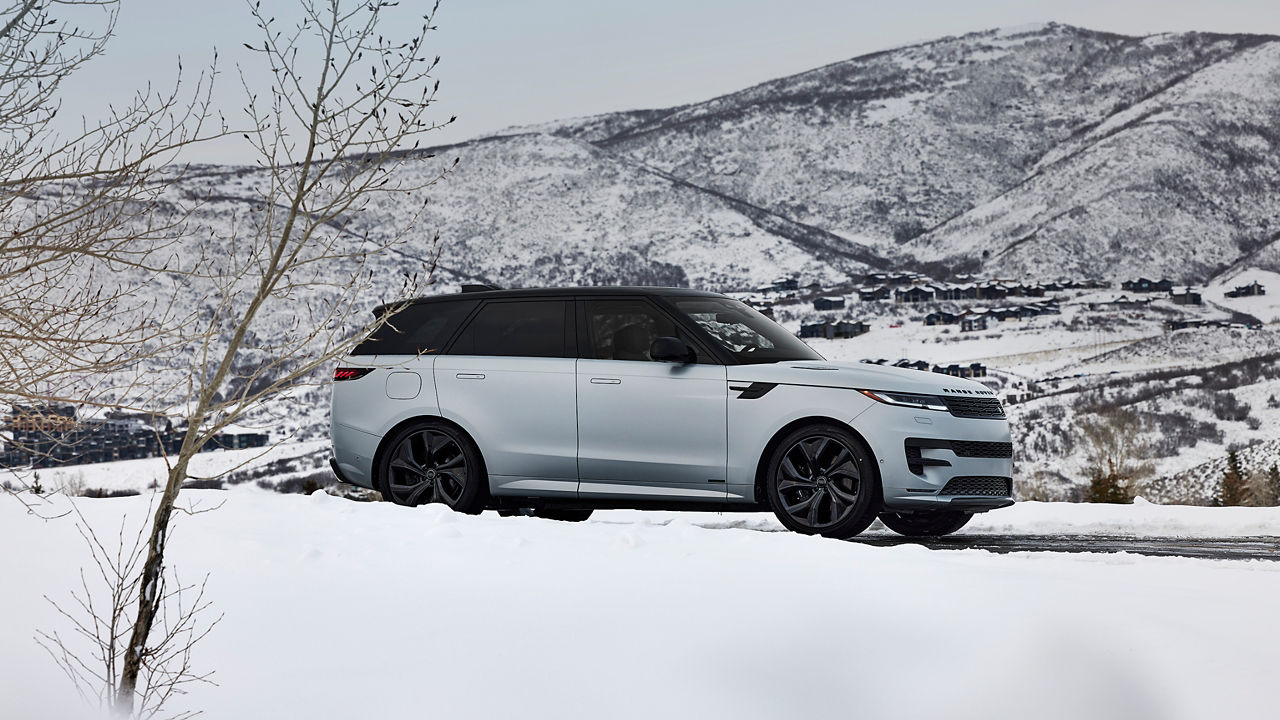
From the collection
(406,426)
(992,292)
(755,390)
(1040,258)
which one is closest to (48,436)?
(406,426)

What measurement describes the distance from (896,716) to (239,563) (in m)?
3.56

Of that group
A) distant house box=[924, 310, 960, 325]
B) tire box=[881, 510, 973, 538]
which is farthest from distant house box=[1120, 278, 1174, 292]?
tire box=[881, 510, 973, 538]

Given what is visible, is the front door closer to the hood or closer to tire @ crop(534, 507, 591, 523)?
the hood

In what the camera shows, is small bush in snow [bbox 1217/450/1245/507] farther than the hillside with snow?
No

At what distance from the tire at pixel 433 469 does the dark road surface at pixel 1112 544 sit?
2767 millimetres

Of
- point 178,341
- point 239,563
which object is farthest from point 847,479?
point 178,341

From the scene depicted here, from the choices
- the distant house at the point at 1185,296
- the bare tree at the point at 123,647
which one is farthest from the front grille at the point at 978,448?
the distant house at the point at 1185,296

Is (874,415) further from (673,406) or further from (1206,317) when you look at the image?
(1206,317)

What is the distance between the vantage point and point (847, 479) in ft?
26.0

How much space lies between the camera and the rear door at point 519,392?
28.3 ft

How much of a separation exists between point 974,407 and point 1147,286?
148576 millimetres

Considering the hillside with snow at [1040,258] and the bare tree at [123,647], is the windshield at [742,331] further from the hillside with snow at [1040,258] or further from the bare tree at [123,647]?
the hillside with snow at [1040,258]

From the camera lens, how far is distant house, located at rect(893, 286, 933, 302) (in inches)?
5541

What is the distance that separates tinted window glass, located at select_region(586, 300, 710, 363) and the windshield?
0.17m
